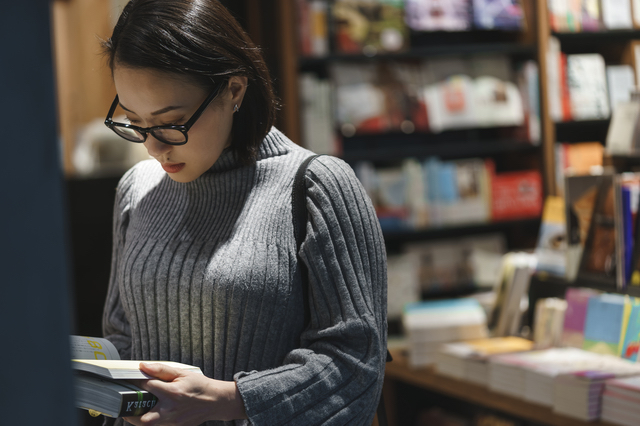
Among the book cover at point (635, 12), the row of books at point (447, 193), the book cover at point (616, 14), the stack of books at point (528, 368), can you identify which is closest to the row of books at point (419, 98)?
the row of books at point (447, 193)

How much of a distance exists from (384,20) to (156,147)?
2.75 metres

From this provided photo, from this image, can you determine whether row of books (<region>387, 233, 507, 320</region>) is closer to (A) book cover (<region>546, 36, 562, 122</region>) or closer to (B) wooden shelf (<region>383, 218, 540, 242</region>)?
(B) wooden shelf (<region>383, 218, 540, 242</region>)

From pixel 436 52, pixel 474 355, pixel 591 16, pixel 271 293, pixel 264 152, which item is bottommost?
pixel 474 355

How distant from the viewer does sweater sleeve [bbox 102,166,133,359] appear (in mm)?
1312

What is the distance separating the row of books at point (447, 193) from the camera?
3611 millimetres

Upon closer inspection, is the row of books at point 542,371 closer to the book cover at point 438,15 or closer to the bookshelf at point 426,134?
the bookshelf at point 426,134

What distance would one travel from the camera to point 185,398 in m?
0.99

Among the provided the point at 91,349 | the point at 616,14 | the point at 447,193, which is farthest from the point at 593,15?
the point at 91,349

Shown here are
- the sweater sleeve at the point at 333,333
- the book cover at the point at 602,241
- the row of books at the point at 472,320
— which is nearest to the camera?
the sweater sleeve at the point at 333,333

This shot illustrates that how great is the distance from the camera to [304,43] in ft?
11.5

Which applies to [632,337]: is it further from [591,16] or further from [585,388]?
[591,16]

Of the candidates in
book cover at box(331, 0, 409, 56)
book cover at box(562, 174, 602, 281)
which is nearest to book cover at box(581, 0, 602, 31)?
book cover at box(331, 0, 409, 56)

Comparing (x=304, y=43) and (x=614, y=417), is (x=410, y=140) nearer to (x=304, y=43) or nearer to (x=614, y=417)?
(x=304, y=43)

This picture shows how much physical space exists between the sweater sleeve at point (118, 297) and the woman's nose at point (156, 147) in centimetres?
24
